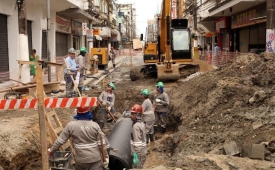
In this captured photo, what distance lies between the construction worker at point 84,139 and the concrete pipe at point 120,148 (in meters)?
0.96

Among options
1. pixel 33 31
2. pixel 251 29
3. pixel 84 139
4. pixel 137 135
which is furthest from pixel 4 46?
pixel 251 29

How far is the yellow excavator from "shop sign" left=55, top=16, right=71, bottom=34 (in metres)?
7.50

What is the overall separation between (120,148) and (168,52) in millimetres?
9675

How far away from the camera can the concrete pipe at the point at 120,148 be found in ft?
22.9

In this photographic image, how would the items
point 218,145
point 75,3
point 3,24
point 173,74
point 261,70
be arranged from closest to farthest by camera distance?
point 218,145 → point 261,70 → point 3,24 → point 173,74 → point 75,3

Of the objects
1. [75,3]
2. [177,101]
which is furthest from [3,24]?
[177,101]

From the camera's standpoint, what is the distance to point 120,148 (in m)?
7.43

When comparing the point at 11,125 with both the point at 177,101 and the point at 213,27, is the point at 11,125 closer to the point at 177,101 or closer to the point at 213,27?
the point at 177,101

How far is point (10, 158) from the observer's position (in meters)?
6.39

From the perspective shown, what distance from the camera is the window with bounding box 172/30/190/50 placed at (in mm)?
17497

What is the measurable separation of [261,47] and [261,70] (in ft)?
50.6

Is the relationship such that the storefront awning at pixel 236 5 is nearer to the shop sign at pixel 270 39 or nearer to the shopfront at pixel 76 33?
the shop sign at pixel 270 39

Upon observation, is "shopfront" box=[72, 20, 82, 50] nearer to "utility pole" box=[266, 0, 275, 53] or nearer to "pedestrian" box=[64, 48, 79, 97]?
"utility pole" box=[266, 0, 275, 53]

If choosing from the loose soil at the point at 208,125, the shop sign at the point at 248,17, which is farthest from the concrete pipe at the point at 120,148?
the shop sign at the point at 248,17
